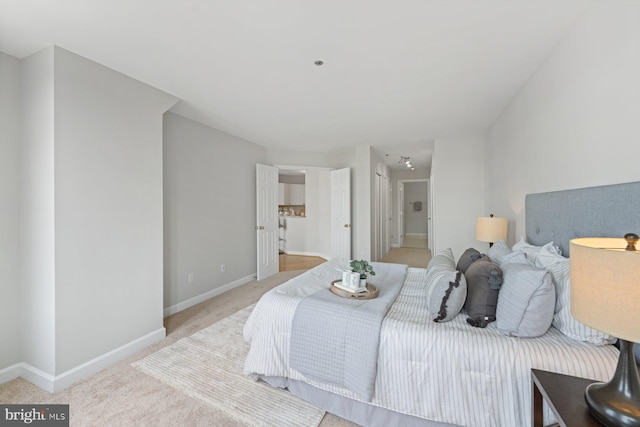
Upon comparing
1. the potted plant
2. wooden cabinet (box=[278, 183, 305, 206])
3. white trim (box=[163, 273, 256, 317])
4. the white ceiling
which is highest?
the white ceiling

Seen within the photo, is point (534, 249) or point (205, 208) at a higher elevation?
point (205, 208)

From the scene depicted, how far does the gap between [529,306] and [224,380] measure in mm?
2092

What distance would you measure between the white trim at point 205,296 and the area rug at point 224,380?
2.53ft

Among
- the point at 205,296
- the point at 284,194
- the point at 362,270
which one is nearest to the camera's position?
the point at 362,270

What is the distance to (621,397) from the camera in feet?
2.95

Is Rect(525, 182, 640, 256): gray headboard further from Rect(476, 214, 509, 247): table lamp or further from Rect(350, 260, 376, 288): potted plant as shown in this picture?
Rect(350, 260, 376, 288): potted plant

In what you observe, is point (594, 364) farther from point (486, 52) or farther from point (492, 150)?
point (492, 150)

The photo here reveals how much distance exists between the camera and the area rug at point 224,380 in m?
1.69

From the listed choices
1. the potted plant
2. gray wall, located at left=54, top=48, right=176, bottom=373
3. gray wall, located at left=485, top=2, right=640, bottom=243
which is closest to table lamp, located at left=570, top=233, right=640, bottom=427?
gray wall, located at left=485, top=2, right=640, bottom=243

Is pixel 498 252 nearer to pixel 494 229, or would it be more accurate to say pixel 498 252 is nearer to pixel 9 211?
pixel 494 229

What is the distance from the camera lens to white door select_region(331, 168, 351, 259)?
204 inches

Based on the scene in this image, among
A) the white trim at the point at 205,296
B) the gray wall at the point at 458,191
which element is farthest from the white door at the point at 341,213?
the white trim at the point at 205,296

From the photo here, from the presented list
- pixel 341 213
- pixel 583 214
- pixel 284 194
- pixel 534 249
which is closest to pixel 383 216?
pixel 341 213

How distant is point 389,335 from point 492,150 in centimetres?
341
